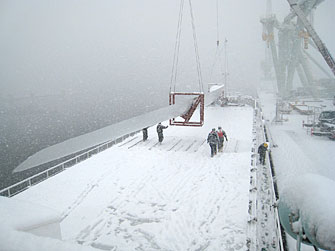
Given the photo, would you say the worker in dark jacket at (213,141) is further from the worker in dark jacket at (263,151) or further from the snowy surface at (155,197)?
the worker in dark jacket at (263,151)

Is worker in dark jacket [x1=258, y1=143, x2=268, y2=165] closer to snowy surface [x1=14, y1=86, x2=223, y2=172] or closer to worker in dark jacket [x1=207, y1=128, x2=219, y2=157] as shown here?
worker in dark jacket [x1=207, y1=128, x2=219, y2=157]

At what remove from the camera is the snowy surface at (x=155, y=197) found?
646 cm

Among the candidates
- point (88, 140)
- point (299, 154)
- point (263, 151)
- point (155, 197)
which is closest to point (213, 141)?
point (263, 151)

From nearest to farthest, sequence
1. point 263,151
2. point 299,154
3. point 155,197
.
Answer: point 155,197
point 263,151
point 299,154

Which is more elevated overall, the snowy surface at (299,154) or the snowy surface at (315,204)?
the snowy surface at (315,204)

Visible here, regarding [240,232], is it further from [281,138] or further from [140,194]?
[281,138]

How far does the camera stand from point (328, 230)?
3209mm

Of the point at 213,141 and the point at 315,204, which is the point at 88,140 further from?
the point at 213,141

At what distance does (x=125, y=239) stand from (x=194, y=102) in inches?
255

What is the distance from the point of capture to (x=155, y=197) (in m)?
8.49

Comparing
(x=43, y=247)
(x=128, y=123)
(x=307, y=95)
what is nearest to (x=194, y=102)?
(x=128, y=123)

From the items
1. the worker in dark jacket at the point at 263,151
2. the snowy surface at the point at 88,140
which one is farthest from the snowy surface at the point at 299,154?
the snowy surface at the point at 88,140

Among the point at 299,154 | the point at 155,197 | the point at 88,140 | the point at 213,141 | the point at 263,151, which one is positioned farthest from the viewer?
the point at 299,154

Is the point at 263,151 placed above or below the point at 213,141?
below
